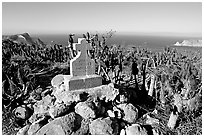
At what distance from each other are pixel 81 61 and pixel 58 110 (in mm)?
1753

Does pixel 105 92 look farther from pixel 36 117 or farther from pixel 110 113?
pixel 36 117

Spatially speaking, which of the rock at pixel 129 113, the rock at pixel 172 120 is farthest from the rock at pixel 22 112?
the rock at pixel 172 120

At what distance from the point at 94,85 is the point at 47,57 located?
417 inches

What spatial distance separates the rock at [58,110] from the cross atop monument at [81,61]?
1.14m

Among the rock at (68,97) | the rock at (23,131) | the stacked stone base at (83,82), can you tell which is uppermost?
the stacked stone base at (83,82)

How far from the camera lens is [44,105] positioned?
7418 millimetres

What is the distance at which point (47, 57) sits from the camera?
17.6 metres

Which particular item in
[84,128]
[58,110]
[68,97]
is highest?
[68,97]

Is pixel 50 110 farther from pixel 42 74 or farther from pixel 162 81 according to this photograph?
pixel 42 74

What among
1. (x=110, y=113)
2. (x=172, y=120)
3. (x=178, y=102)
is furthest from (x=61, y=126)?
(x=178, y=102)

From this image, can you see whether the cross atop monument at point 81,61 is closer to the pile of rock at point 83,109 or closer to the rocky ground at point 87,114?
the pile of rock at point 83,109

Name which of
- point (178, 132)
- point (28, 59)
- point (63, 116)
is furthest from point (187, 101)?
point (28, 59)

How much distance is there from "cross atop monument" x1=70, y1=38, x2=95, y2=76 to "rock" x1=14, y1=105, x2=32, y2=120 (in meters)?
1.86

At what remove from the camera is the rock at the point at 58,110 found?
22.4 feet
